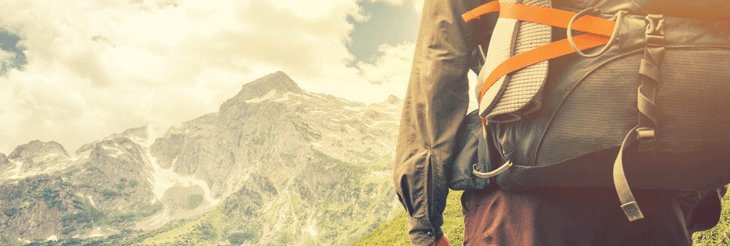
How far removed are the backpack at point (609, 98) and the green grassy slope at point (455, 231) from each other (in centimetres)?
478

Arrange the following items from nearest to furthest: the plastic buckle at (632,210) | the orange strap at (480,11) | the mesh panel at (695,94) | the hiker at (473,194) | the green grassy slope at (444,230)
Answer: the mesh panel at (695,94) < the plastic buckle at (632,210) < the hiker at (473,194) < the orange strap at (480,11) < the green grassy slope at (444,230)

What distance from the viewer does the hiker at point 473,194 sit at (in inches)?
67.3

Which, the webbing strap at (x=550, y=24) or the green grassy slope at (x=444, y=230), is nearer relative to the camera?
the webbing strap at (x=550, y=24)

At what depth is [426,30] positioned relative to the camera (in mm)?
2102

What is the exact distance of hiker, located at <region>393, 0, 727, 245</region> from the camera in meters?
1.71

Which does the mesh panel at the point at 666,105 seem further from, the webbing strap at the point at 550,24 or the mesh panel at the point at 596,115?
the webbing strap at the point at 550,24

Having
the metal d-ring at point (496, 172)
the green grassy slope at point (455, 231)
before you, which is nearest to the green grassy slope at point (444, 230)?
the green grassy slope at point (455, 231)

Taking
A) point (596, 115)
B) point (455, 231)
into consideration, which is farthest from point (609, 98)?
point (455, 231)

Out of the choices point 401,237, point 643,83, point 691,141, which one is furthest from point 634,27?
point 401,237

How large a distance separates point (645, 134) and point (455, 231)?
8.57m

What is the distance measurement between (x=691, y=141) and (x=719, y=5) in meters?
0.55

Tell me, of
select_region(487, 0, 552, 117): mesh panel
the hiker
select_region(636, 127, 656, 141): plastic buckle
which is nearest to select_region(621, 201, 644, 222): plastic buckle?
the hiker

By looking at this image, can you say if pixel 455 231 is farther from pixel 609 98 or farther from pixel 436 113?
pixel 609 98

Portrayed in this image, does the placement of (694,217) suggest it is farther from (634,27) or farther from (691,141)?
(634,27)
